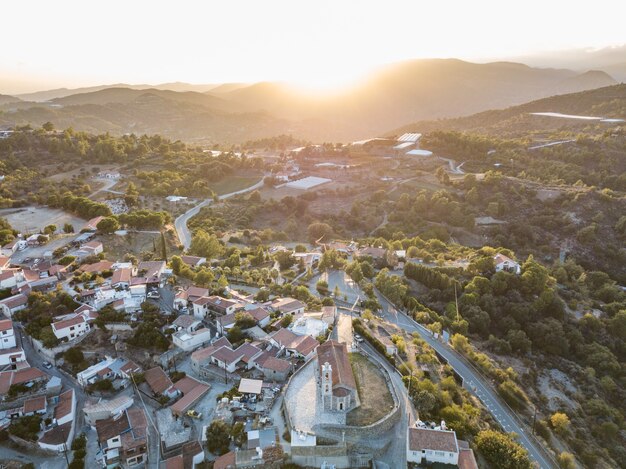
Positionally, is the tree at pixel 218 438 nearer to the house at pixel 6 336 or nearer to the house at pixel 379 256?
the house at pixel 6 336

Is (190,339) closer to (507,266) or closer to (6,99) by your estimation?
(507,266)

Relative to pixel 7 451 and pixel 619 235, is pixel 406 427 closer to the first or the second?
pixel 7 451

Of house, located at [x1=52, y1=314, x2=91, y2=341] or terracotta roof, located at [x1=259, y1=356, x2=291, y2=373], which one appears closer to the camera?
terracotta roof, located at [x1=259, y1=356, x2=291, y2=373]

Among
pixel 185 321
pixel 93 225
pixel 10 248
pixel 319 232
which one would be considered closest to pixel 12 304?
pixel 185 321

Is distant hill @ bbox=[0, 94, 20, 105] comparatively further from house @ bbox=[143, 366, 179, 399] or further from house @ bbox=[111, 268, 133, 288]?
house @ bbox=[143, 366, 179, 399]

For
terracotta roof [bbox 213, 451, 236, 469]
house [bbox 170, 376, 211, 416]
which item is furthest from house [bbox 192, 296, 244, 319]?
terracotta roof [bbox 213, 451, 236, 469]

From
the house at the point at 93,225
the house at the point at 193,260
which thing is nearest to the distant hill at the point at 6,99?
the house at the point at 93,225
